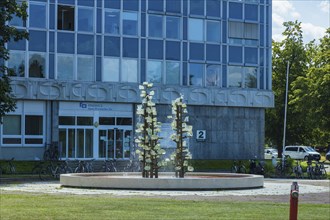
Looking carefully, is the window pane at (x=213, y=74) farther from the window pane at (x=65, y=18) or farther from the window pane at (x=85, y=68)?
the window pane at (x=65, y=18)

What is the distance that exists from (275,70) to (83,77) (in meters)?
31.9

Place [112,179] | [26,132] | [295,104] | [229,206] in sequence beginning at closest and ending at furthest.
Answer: [229,206]
[112,179]
[26,132]
[295,104]

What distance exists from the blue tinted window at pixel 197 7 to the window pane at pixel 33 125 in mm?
15217

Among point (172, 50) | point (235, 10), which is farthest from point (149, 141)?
point (235, 10)

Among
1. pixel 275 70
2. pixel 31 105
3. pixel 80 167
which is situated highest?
pixel 275 70

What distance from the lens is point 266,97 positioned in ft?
192

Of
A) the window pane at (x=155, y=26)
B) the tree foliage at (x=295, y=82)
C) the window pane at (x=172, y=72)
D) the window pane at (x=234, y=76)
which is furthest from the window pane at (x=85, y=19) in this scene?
the tree foliage at (x=295, y=82)

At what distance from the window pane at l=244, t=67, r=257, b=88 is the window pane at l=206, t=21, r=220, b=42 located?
3706 millimetres

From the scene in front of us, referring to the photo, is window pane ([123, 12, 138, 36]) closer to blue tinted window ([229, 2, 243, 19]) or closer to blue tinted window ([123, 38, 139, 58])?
blue tinted window ([123, 38, 139, 58])

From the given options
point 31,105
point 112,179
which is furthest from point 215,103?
point 112,179

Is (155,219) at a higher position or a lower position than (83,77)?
lower

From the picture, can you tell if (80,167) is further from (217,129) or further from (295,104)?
(295,104)

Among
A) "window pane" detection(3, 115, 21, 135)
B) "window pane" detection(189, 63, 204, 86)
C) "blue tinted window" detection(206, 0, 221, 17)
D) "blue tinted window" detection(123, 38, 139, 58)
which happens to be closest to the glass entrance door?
"blue tinted window" detection(123, 38, 139, 58)

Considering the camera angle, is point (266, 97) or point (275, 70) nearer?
point (266, 97)
